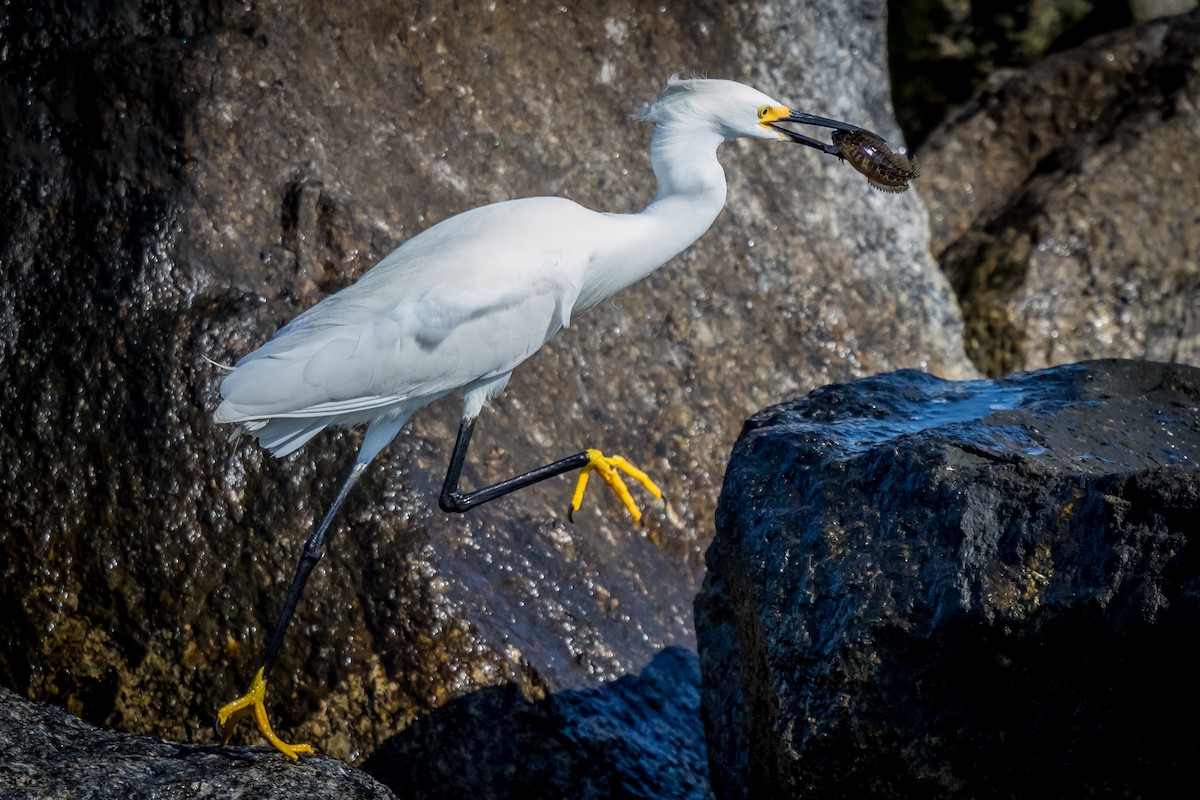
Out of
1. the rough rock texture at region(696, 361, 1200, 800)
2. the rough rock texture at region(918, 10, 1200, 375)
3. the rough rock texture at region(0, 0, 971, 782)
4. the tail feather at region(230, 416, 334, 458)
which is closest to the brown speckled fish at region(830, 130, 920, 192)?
the rough rock texture at region(696, 361, 1200, 800)

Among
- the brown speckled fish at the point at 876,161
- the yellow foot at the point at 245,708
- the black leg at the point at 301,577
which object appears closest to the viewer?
the yellow foot at the point at 245,708

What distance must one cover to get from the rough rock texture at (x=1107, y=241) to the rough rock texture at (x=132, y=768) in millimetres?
4616

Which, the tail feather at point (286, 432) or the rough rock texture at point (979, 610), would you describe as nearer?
the rough rock texture at point (979, 610)

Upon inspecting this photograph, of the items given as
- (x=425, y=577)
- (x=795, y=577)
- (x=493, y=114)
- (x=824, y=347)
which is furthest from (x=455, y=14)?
(x=795, y=577)

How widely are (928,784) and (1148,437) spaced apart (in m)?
1.05

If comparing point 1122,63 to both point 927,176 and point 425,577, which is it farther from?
point 425,577

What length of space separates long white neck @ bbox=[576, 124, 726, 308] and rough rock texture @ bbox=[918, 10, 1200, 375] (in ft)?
10.1

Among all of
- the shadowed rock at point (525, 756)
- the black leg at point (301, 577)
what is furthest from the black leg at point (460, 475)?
the shadowed rock at point (525, 756)

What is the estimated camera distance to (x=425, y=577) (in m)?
3.99

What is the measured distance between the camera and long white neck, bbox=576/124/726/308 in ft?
13.2

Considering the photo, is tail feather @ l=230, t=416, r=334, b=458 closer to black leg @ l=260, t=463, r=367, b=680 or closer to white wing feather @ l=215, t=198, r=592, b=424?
white wing feather @ l=215, t=198, r=592, b=424

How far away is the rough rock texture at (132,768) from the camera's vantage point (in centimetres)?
279

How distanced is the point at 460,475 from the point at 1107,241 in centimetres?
402

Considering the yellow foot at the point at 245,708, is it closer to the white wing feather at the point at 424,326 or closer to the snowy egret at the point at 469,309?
the snowy egret at the point at 469,309
